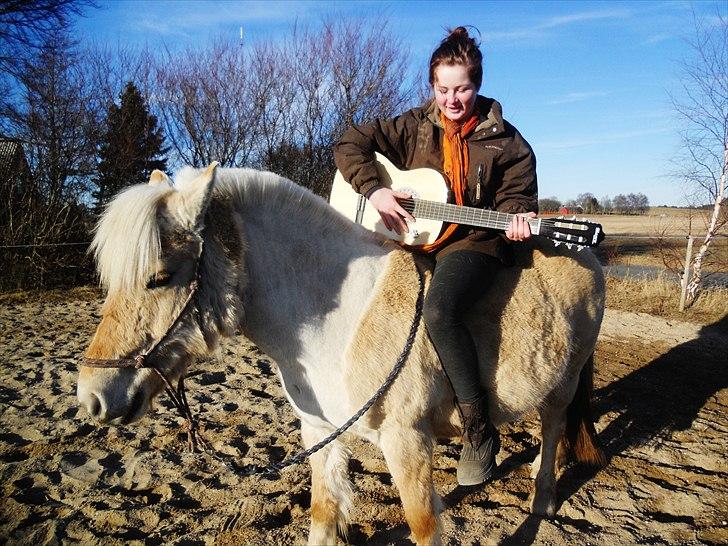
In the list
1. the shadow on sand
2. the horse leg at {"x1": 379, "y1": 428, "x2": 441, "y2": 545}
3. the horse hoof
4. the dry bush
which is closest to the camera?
the horse leg at {"x1": 379, "y1": 428, "x2": 441, "y2": 545}

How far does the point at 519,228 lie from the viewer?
2387mm

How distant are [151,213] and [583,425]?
360cm

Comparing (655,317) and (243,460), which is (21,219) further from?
(655,317)

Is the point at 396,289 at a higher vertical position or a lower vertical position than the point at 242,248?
lower

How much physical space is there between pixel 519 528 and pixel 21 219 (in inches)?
493

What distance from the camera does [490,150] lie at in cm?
253

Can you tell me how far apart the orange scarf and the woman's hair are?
0.76 feet

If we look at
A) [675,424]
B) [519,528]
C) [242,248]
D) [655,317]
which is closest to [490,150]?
[242,248]

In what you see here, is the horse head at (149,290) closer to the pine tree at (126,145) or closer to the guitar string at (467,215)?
the guitar string at (467,215)

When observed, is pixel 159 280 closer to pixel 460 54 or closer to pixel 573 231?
pixel 460 54

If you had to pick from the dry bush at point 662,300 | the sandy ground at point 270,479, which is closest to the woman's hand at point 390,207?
the sandy ground at point 270,479

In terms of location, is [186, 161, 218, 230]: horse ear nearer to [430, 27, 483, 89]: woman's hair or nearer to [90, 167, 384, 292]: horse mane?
[90, 167, 384, 292]: horse mane

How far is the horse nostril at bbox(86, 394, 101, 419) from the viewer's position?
1.79 m

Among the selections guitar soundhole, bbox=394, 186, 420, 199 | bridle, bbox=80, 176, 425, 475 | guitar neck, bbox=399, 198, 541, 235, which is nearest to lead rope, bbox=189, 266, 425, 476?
bridle, bbox=80, 176, 425, 475
